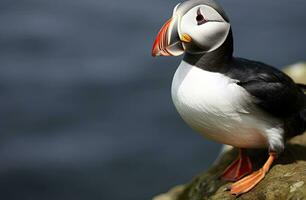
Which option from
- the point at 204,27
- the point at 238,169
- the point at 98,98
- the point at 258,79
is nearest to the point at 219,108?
the point at 258,79

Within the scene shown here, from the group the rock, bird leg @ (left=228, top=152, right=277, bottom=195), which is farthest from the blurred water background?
bird leg @ (left=228, top=152, right=277, bottom=195)

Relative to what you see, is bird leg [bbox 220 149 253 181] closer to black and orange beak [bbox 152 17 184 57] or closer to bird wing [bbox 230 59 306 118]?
bird wing [bbox 230 59 306 118]

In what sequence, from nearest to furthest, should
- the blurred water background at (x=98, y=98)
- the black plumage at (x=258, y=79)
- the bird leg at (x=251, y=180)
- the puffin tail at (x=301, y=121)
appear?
the black plumage at (x=258, y=79) → the bird leg at (x=251, y=180) → the puffin tail at (x=301, y=121) → the blurred water background at (x=98, y=98)

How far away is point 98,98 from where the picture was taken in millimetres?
8461

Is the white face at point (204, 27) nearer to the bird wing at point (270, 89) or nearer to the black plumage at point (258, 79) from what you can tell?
the black plumage at point (258, 79)

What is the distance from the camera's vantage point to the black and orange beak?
3283 millimetres

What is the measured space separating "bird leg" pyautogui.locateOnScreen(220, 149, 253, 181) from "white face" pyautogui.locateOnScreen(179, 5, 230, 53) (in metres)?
0.79

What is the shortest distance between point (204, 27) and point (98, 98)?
528 centimetres

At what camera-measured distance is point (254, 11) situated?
10016 millimetres

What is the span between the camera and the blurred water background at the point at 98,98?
24.1 ft

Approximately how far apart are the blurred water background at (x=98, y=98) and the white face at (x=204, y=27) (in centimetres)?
395

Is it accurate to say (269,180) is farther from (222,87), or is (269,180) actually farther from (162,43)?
(162,43)

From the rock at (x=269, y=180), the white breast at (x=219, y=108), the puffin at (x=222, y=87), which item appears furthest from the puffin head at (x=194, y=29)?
the rock at (x=269, y=180)

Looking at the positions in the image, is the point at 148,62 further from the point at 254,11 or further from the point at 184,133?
the point at 254,11
